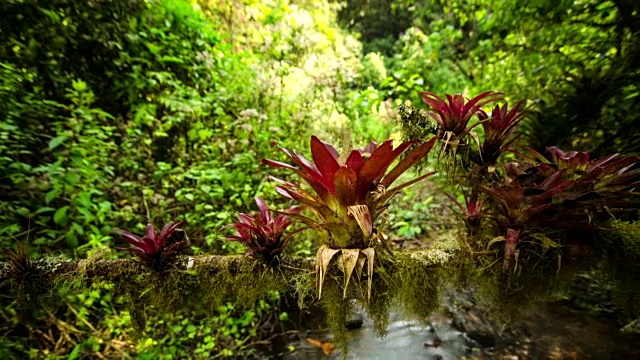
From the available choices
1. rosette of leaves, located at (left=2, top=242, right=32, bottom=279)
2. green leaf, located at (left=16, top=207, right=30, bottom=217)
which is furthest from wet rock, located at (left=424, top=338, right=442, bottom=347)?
green leaf, located at (left=16, top=207, right=30, bottom=217)

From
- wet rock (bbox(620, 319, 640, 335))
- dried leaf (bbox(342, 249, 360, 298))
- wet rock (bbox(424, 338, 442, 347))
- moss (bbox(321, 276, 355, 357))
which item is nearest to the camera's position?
dried leaf (bbox(342, 249, 360, 298))

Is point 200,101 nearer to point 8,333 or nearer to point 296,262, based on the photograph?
point 8,333

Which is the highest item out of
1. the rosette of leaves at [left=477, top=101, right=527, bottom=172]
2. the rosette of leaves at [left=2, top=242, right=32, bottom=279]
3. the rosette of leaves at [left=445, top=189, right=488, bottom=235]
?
the rosette of leaves at [left=477, top=101, right=527, bottom=172]

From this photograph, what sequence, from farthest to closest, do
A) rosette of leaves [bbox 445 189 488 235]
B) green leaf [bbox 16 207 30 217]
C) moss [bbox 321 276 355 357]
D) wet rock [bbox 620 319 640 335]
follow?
wet rock [bbox 620 319 640 335] < green leaf [bbox 16 207 30 217] < rosette of leaves [bbox 445 189 488 235] < moss [bbox 321 276 355 357]

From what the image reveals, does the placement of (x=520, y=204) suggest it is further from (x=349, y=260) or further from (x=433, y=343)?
(x=433, y=343)

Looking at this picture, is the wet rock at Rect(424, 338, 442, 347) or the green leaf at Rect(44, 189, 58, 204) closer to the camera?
the green leaf at Rect(44, 189, 58, 204)

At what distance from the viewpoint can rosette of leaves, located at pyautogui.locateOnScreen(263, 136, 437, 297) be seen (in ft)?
2.89

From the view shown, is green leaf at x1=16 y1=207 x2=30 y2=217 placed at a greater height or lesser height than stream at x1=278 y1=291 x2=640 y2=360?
greater

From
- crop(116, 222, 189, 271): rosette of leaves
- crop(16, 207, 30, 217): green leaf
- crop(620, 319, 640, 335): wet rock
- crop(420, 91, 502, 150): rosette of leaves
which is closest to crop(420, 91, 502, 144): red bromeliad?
crop(420, 91, 502, 150): rosette of leaves

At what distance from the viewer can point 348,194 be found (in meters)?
0.94

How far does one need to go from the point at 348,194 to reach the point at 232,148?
2567 mm

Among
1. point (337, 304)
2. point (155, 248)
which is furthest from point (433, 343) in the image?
point (155, 248)

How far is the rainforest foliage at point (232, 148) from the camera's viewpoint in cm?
102

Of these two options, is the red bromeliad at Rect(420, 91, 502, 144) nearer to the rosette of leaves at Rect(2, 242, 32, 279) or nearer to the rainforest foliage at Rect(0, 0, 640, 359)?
the rainforest foliage at Rect(0, 0, 640, 359)
